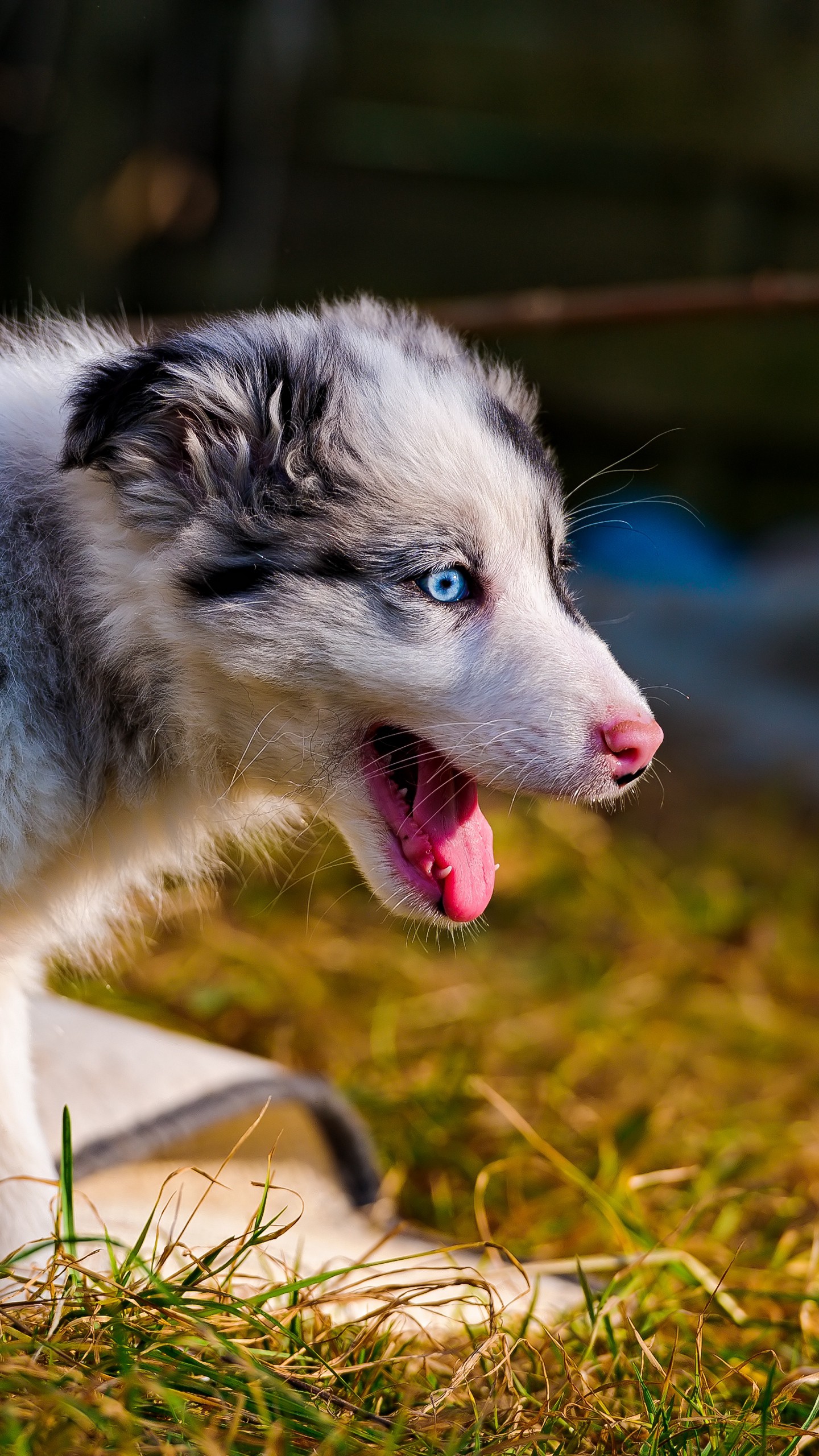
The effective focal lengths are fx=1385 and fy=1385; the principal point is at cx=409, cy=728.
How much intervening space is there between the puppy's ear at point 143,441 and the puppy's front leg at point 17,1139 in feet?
2.47

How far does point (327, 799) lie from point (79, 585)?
0.48 metres

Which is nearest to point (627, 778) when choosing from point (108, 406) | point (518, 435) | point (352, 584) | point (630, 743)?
point (630, 743)

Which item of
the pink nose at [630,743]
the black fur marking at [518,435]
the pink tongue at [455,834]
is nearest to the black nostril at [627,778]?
the pink nose at [630,743]

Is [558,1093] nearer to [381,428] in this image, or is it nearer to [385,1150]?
[385,1150]

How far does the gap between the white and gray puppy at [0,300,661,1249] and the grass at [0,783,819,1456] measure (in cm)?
60

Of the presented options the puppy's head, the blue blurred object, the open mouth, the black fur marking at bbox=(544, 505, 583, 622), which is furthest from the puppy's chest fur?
the blue blurred object

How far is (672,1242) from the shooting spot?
8.61ft

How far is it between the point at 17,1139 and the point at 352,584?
1.05m

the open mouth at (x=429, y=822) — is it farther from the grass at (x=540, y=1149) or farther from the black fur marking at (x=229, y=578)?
the grass at (x=540, y=1149)

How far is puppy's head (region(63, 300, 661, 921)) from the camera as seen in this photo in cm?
193

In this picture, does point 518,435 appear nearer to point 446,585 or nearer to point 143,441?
point 446,585

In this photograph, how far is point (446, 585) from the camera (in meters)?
1.99

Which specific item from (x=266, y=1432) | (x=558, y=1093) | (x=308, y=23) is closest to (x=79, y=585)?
(x=266, y=1432)

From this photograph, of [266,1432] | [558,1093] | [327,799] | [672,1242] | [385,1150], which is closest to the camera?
[266,1432]
